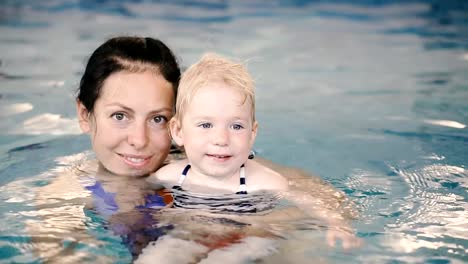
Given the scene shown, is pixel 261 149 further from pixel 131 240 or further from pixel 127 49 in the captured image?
pixel 131 240

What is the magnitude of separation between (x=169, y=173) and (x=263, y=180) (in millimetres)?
463

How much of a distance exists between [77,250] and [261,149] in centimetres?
215

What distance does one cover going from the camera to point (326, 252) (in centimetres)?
294

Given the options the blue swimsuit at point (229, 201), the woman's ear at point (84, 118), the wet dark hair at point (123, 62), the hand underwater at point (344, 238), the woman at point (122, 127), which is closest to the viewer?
the hand underwater at point (344, 238)

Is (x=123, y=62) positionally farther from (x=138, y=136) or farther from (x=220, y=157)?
(x=220, y=157)

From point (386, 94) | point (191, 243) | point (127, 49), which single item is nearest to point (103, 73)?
point (127, 49)

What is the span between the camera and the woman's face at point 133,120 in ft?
11.3

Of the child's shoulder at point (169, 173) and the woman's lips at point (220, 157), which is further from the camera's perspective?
the child's shoulder at point (169, 173)

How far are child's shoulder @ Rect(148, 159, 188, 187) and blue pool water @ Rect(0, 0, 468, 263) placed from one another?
52cm

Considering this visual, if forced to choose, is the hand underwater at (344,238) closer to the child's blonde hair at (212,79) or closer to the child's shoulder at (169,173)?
the child's blonde hair at (212,79)

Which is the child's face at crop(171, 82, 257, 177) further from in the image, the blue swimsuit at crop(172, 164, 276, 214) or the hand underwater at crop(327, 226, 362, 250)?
the hand underwater at crop(327, 226, 362, 250)

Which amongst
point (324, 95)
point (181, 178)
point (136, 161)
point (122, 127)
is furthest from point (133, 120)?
point (324, 95)

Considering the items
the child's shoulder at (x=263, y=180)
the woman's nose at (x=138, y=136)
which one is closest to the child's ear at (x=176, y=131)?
the woman's nose at (x=138, y=136)

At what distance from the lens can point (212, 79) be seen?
128 inches
